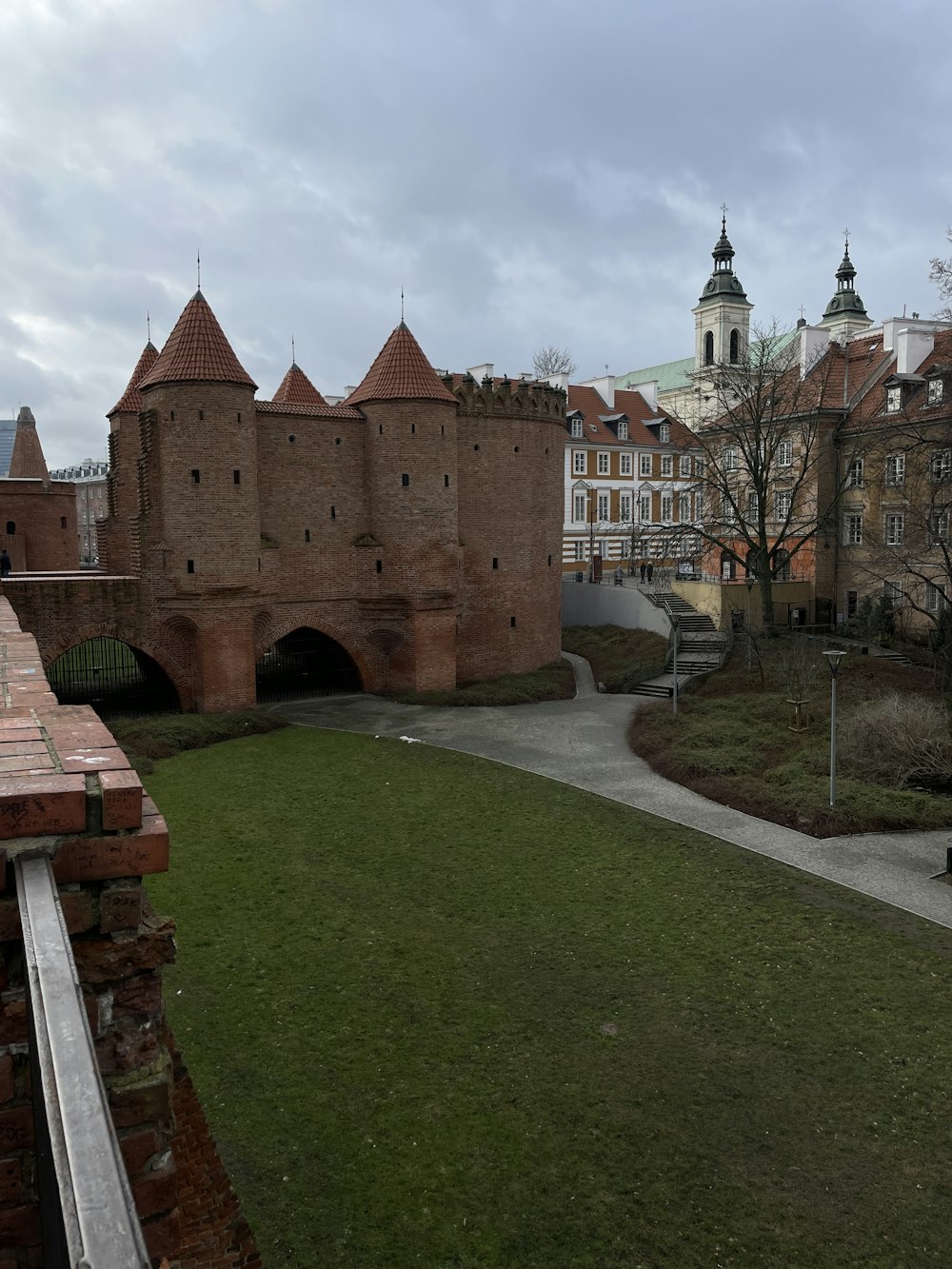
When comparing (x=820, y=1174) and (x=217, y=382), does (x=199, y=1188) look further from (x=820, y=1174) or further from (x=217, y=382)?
(x=217, y=382)

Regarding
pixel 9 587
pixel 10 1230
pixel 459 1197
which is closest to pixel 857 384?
pixel 9 587

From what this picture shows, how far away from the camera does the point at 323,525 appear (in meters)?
29.0

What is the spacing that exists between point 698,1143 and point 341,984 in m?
4.40

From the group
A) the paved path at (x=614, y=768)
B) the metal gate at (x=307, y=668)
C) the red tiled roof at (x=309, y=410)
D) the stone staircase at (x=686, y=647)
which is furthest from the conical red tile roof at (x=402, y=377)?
the stone staircase at (x=686, y=647)

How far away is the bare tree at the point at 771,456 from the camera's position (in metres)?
32.2

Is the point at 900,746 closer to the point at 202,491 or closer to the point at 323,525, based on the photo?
the point at 323,525

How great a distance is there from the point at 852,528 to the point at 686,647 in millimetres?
8831

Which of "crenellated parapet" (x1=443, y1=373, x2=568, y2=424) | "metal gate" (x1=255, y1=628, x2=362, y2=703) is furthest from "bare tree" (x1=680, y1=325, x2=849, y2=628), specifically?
"metal gate" (x1=255, y1=628, x2=362, y2=703)

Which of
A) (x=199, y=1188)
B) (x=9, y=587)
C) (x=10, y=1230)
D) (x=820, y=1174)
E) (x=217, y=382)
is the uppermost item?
(x=217, y=382)

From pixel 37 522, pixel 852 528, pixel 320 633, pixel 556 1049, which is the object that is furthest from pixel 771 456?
pixel 37 522

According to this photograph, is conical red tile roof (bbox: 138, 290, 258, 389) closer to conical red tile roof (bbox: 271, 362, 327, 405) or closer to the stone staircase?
conical red tile roof (bbox: 271, 362, 327, 405)

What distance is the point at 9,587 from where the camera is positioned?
23828mm

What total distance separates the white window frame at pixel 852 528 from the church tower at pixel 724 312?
1199 inches

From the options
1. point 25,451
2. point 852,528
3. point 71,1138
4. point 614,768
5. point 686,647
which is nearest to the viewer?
point 71,1138
